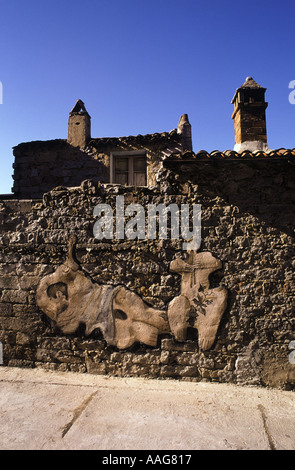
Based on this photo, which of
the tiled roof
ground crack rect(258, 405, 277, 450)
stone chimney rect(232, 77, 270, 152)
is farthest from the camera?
stone chimney rect(232, 77, 270, 152)

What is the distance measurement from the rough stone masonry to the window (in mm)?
4443

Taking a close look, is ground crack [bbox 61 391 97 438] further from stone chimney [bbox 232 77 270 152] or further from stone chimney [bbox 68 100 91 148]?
stone chimney [bbox 68 100 91 148]

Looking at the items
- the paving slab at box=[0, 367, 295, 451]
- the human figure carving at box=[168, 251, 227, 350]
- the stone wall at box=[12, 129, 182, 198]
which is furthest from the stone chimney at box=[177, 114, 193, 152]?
the paving slab at box=[0, 367, 295, 451]

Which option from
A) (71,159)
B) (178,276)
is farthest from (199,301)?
(71,159)

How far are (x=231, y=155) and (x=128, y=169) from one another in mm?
5407

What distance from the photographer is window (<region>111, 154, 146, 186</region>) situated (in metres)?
8.44

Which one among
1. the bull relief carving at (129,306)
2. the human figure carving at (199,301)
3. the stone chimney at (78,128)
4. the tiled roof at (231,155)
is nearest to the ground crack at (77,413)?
the bull relief carving at (129,306)

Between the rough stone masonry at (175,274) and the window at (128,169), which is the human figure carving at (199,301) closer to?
the rough stone masonry at (175,274)

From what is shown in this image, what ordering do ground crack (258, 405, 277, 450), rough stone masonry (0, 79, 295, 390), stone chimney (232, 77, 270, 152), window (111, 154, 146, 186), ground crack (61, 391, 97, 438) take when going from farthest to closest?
window (111, 154, 146, 186) < stone chimney (232, 77, 270, 152) < rough stone masonry (0, 79, 295, 390) < ground crack (61, 391, 97, 438) < ground crack (258, 405, 277, 450)

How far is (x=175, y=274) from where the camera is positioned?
3.78 meters

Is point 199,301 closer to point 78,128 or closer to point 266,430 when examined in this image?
point 266,430

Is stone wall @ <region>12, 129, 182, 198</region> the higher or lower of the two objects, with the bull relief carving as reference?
higher
